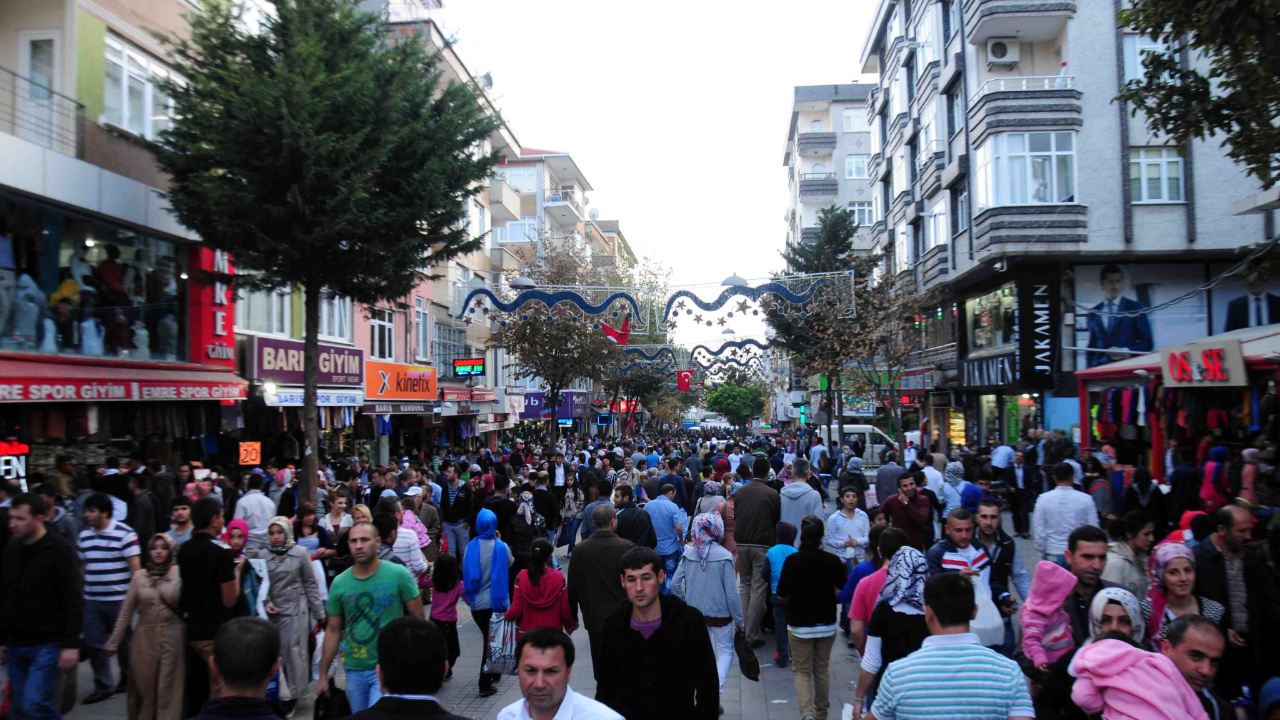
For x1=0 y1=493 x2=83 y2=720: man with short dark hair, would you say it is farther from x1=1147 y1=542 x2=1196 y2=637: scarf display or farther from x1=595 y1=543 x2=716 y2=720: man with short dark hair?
x1=1147 y1=542 x2=1196 y2=637: scarf display

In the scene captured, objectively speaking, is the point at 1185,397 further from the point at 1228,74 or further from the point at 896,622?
the point at 896,622

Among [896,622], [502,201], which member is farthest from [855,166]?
[896,622]

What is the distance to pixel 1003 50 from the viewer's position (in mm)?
26984

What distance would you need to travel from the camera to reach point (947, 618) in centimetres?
385

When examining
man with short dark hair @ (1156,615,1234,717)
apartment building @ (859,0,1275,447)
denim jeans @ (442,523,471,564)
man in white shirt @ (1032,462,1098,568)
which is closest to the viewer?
man with short dark hair @ (1156,615,1234,717)

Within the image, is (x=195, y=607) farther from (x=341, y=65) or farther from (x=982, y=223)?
(x=982, y=223)

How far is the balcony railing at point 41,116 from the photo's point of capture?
14.0m

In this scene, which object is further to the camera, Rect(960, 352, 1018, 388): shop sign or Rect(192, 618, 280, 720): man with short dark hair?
Rect(960, 352, 1018, 388): shop sign

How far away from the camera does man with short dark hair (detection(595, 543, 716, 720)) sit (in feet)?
14.7

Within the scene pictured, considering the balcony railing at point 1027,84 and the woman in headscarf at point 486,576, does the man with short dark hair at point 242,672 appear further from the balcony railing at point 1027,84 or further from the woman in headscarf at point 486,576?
the balcony railing at point 1027,84

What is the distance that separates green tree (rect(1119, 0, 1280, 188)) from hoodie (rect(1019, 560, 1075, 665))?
21.5 ft

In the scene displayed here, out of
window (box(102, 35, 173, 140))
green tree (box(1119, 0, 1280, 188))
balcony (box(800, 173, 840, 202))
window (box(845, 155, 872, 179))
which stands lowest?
green tree (box(1119, 0, 1280, 188))

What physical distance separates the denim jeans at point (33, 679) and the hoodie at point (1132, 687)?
242 inches

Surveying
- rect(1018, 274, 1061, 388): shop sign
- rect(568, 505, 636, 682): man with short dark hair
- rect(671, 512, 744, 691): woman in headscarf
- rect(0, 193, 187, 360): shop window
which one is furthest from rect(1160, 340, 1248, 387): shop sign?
rect(0, 193, 187, 360): shop window
